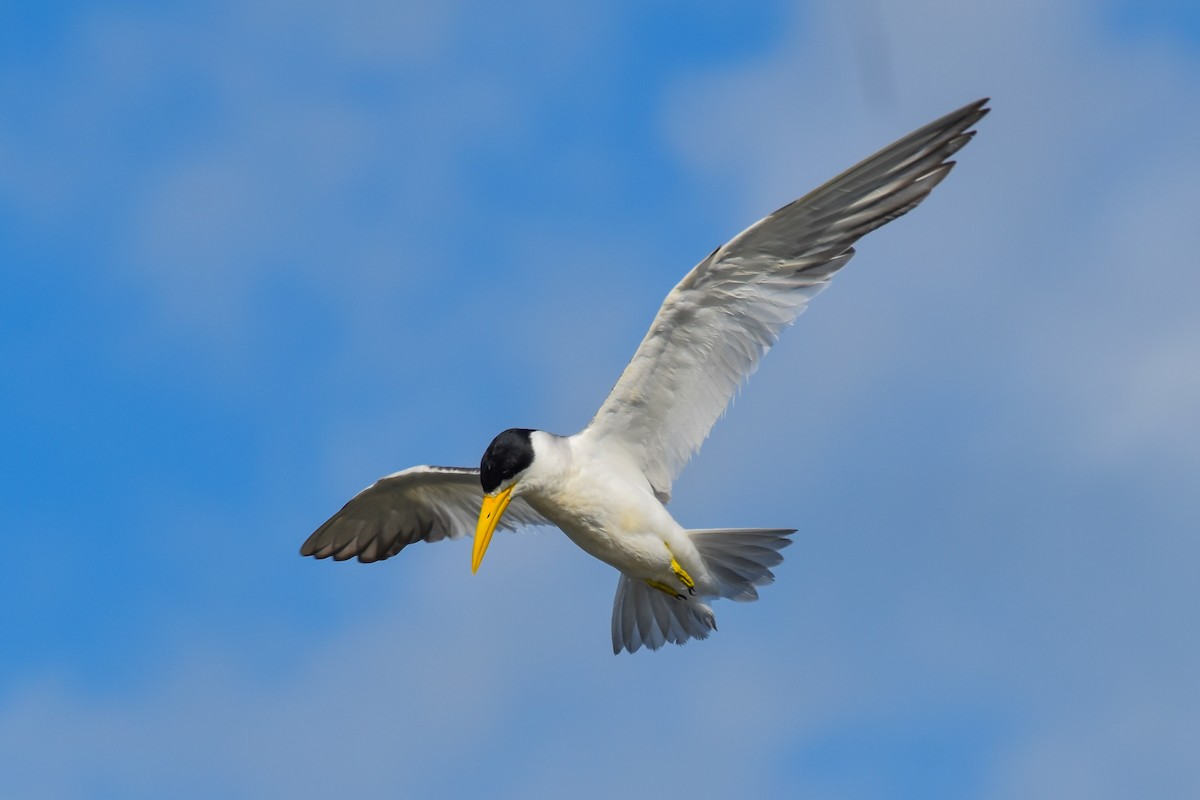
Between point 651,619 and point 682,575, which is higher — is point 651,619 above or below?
above

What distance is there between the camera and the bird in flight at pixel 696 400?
1035 cm

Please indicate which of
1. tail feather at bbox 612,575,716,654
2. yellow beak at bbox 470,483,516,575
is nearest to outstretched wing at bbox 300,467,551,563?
tail feather at bbox 612,575,716,654

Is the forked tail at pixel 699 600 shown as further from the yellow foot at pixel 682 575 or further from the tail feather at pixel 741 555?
the yellow foot at pixel 682 575

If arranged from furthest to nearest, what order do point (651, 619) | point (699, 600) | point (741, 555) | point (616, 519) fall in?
point (651, 619), point (699, 600), point (741, 555), point (616, 519)

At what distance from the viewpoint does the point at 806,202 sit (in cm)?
1035

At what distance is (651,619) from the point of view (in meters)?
12.2

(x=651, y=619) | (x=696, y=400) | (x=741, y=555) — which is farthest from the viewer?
(x=651, y=619)

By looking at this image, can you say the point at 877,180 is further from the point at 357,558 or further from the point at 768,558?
the point at 357,558

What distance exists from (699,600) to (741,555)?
1.75 feet

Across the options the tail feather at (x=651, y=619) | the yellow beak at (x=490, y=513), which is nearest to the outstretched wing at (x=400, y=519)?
the tail feather at (x=651, y=619)

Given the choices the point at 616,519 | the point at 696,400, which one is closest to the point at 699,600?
the point at 616,519

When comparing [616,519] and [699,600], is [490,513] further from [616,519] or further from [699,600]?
[699,600]

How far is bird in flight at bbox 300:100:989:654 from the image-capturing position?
10.4 m

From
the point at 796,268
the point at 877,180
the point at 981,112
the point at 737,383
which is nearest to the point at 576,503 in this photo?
the point at 737,383
